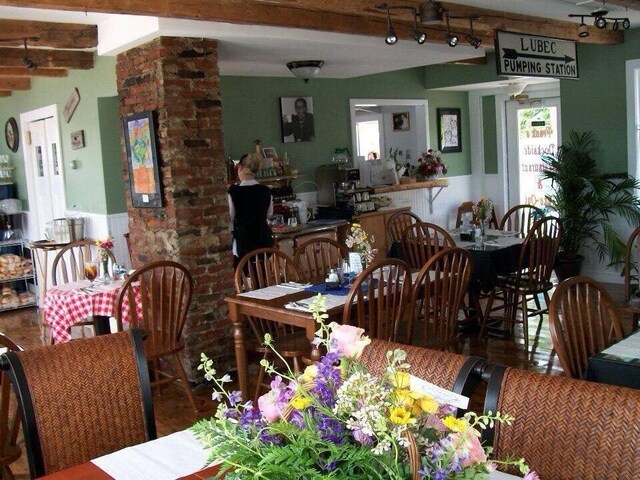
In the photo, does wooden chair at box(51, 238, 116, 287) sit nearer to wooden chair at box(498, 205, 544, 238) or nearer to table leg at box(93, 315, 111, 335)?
table leg at box(93, 315, 111, 335)

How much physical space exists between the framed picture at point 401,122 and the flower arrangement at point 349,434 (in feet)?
26.4

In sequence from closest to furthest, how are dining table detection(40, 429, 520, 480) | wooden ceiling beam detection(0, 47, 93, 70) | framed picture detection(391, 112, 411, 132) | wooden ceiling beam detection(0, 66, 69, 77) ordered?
dining table detection(40, 429, 520, 480) → wooden ceiling beam detection(0, 47, 93, 70) → wooden ceiling beam detection(0, 66, 69, 77) → framed picture detection(391, 112, 411, 132)

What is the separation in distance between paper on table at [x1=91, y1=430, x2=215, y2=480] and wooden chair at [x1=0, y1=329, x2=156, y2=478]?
1.06 ft

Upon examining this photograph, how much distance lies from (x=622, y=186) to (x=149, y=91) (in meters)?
4.50

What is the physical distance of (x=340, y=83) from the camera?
779 centimetres

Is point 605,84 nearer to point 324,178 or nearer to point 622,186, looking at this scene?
point 622,186

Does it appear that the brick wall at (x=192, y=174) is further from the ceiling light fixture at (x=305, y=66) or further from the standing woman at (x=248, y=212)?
the ceiling light fixture at (x=305, y=66)

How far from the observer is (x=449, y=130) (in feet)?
30.4

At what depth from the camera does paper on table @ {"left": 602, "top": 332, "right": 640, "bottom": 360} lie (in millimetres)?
2297

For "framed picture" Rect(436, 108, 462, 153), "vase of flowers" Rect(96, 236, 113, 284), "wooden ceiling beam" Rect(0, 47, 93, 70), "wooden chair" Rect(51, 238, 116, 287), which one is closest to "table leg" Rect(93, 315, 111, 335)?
"vase of flowers" Rect(96, 236, 113, 284)

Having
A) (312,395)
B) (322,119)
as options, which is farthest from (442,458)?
(322,119)

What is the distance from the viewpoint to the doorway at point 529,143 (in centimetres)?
866

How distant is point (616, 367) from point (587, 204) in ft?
16.6

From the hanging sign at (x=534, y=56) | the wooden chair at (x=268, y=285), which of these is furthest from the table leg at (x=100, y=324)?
the hanging sign at (x=534, y=56)
